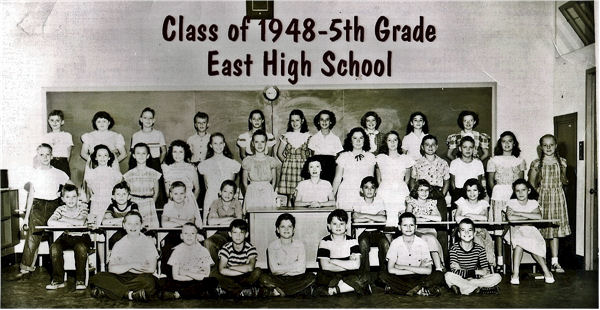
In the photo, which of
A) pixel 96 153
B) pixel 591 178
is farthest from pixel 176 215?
pixel 591 178

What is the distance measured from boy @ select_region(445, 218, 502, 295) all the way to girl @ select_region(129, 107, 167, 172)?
2033 mm

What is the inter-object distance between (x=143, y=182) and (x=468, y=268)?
2.22m

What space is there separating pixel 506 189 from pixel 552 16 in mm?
1175

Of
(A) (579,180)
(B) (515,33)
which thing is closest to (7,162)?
(B) (515,33)

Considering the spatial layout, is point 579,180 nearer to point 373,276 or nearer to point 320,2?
point 373,276

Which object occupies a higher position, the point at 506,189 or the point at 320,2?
the point at 320,2

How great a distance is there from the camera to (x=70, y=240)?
503cm

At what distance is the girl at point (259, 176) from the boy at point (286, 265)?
0.68 feet

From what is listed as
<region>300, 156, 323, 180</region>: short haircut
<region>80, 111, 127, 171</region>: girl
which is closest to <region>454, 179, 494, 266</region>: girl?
<region>300, 156, 323, 180</region>: short haircut

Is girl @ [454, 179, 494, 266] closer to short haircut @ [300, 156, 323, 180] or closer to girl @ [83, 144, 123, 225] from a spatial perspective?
short haircut @ [300, 156, 323, 180]

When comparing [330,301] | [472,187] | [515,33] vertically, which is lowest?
[330,301]

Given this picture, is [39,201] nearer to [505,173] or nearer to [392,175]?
[392,175]

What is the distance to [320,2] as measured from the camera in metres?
4.93

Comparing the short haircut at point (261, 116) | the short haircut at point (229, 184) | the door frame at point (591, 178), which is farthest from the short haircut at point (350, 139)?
the door frame at point (591, 178)
